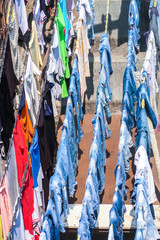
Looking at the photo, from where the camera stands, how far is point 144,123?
13594 millimetres

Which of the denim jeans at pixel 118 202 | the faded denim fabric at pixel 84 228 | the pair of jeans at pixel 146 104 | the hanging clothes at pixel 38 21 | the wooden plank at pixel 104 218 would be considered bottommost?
the wooden plank at pixel 104 218

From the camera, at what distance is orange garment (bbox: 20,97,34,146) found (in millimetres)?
15383

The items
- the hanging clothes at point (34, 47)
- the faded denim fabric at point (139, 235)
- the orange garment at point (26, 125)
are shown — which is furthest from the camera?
the hanging clothes at point (34, 47)

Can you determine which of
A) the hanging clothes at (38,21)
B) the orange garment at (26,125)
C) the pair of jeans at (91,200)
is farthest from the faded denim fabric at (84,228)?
the hanging clothes at (38,21)

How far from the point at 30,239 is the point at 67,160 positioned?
1.82 metres

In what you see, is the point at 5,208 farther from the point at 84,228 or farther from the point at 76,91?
the point at 76,91

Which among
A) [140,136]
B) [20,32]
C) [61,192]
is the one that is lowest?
[61,192]

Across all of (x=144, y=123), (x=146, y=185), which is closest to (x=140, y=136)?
(x=144, y=123)

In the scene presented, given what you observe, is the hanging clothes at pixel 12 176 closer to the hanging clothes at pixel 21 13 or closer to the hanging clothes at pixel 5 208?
the hanging clothes at pixel 5 208

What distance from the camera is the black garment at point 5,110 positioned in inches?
593

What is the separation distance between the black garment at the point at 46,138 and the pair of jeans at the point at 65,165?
1.74 feet

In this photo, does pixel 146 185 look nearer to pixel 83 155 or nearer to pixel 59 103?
pixel 83 155

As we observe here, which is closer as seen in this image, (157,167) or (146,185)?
(146,185)

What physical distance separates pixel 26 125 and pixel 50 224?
11.3 feet
